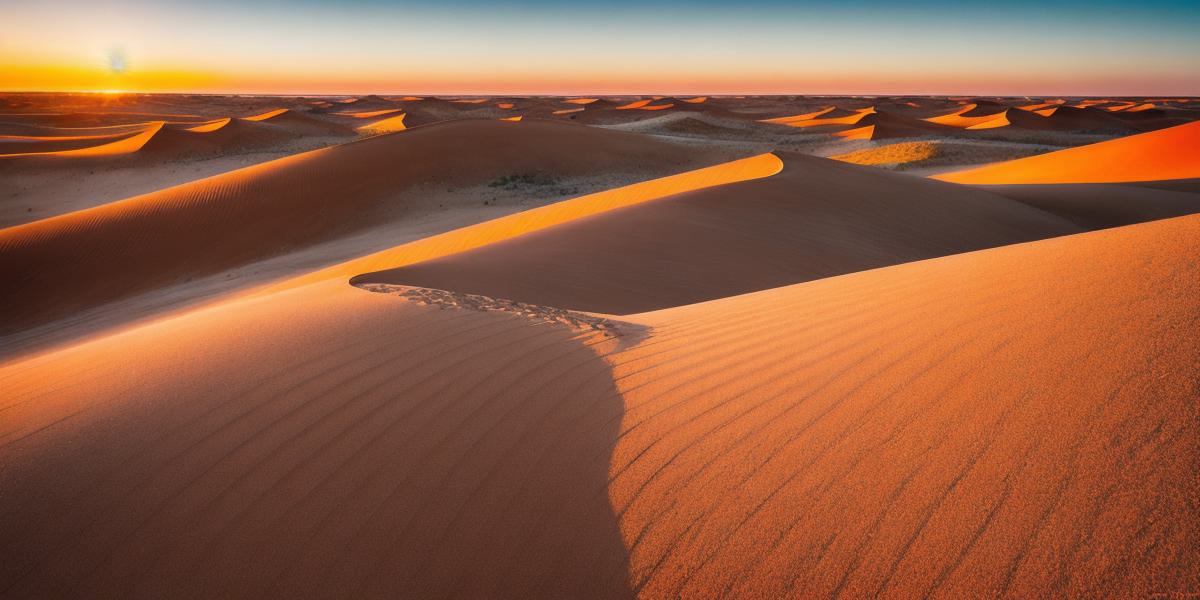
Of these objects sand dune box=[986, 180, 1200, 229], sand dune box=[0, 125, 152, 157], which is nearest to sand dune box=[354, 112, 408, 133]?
sand dune box=[0, 125, 152, 157]

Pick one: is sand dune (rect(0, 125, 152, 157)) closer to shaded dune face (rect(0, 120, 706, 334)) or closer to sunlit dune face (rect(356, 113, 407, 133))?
sunlit dune face (rect(356, 113, 407, 133))

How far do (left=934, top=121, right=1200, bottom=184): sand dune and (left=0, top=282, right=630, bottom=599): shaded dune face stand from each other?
1892 cm

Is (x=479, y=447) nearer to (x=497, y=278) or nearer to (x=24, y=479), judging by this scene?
(x=24, y=479)

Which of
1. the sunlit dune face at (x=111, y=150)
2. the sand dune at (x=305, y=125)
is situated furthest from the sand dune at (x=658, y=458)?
the sand dune at (x=305, y=125)

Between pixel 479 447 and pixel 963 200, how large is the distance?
41.9 ft

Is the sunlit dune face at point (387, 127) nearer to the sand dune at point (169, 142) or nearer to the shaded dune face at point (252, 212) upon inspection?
the sand dune at point (169, 142)

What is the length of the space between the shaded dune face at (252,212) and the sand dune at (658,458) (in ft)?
38.7

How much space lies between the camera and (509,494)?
2.50m

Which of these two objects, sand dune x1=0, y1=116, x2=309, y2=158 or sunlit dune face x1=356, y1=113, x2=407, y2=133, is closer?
sand dune x1=0, y1=116, x2=309, y2=158

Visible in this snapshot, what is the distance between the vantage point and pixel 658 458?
2.63 metres

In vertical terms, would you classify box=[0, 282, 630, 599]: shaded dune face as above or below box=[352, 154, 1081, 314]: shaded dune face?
above

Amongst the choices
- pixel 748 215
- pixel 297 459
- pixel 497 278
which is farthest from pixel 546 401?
pixel 748 215

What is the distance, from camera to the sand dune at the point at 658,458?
202 cm

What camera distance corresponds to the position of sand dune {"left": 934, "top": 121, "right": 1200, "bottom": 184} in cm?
1908
